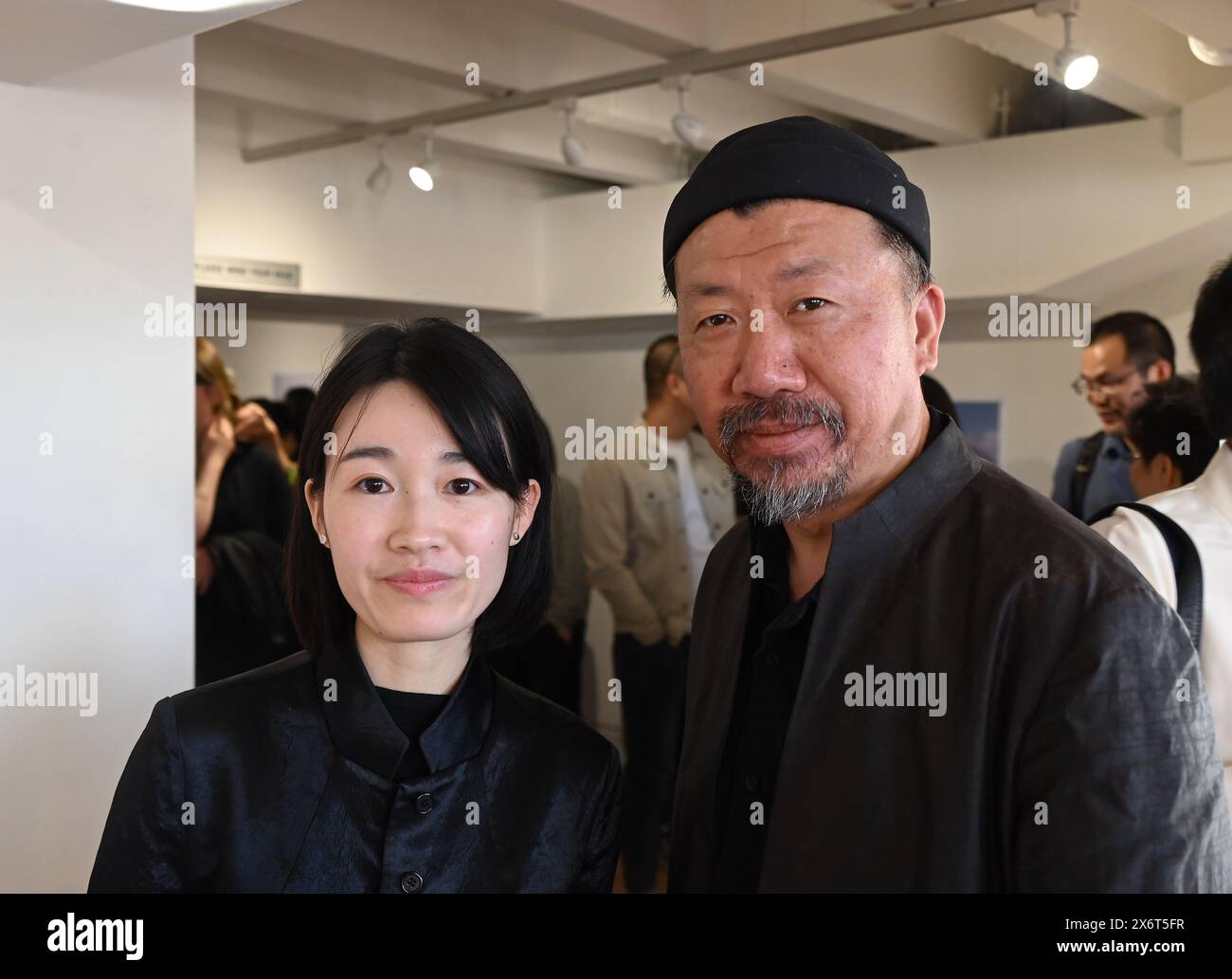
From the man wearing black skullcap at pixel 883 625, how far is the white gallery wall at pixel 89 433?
4.32 ft

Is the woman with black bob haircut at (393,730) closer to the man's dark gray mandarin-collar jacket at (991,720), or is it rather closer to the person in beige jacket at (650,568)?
the man's dark gray mandarin-collar jacket at (991,720)

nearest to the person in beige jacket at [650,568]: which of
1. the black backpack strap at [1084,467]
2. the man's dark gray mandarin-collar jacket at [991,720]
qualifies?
the black backpack strap at [1084,467]

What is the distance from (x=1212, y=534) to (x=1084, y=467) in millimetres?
2176

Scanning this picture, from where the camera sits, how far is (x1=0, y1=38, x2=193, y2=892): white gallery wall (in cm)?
226

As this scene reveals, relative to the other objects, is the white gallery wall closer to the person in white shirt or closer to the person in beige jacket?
the person in white shirt

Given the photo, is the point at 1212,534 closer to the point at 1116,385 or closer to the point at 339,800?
the point at 339,800

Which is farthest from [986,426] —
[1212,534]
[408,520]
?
[408,520]

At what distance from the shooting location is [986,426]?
6.43 metres

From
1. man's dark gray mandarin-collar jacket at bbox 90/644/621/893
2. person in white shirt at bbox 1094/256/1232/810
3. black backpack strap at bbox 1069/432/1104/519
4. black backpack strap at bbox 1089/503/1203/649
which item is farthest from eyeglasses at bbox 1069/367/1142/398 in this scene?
man's dark gray mandarin-collar jacket at bbox 90/644/621/893

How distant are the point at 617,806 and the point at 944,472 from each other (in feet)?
2.04

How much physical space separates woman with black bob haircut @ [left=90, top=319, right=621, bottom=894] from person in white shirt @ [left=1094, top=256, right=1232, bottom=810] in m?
0.82

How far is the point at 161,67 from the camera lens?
244 centimetres
